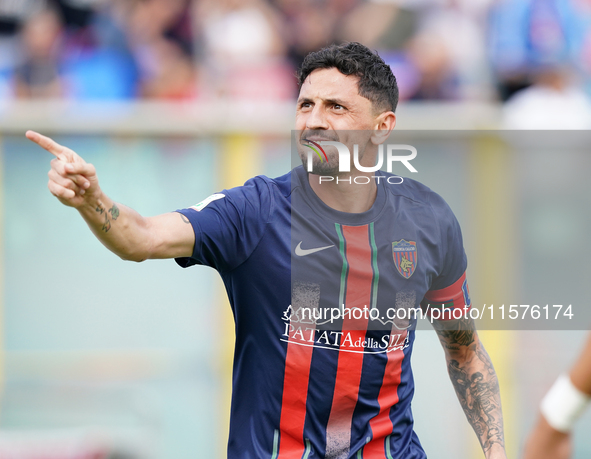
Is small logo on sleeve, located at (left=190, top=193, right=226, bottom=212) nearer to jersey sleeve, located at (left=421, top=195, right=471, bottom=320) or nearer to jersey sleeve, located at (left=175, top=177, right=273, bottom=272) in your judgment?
jersey sleeve, located at (left=175, top=177, right=273, bottom=272)

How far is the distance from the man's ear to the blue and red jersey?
1.25 feet

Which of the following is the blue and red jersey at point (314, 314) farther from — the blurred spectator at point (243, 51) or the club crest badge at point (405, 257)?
the blurred spectator at point (243, 51)

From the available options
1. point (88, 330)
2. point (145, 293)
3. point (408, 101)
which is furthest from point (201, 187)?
point (408, 101)

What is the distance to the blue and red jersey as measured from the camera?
123 inches

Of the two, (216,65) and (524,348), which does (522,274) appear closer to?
(524,348)

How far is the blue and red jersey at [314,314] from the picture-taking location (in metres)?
3.13

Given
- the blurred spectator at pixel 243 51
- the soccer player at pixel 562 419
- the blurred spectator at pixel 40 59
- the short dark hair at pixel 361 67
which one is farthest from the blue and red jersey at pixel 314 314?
the blurred spectator at pixel 40 59

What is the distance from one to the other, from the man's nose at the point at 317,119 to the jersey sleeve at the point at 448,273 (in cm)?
68

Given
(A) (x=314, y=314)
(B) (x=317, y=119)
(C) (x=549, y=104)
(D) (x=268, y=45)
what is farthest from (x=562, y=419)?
(D) (x=268, y=45)

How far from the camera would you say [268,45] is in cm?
760

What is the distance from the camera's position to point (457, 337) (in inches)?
145

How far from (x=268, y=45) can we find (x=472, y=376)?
4.83 metres

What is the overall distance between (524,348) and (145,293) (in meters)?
3.58

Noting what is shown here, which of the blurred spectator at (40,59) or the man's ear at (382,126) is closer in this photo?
the man's ear at (382,126)
